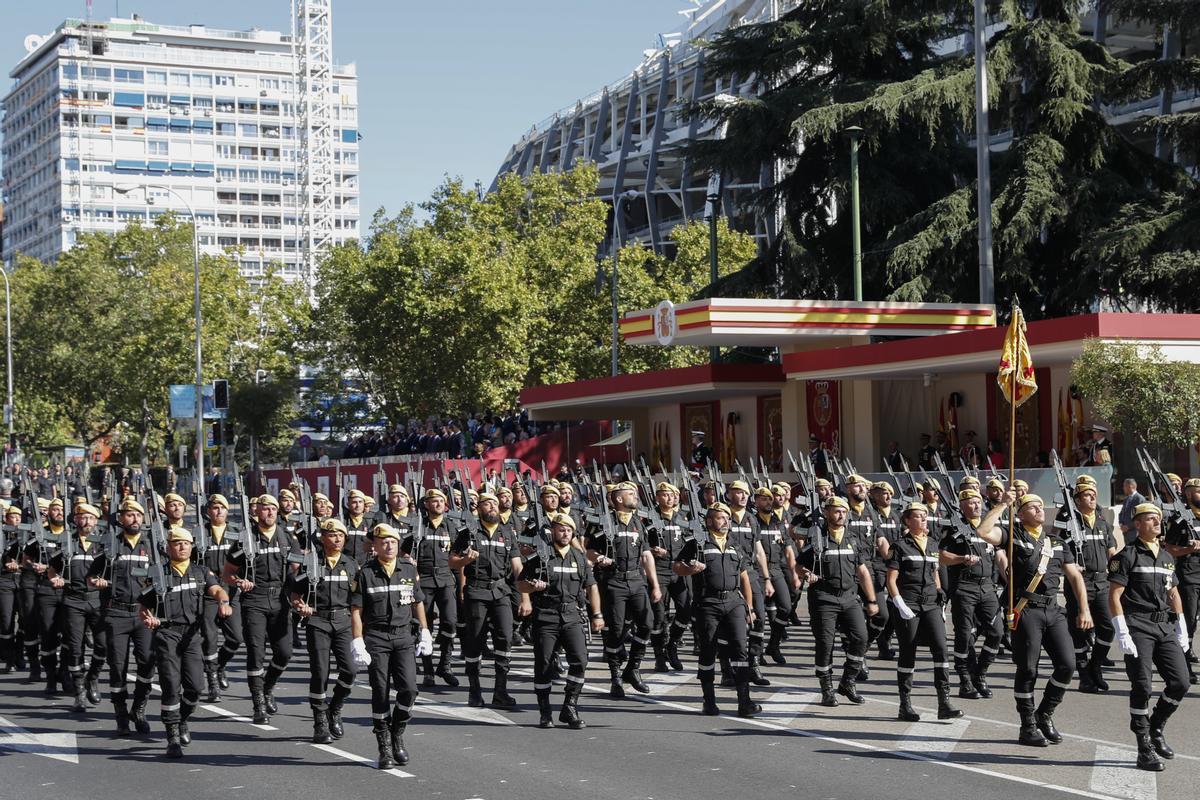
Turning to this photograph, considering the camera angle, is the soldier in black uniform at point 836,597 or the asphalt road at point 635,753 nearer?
the asphalt road at point 635,753

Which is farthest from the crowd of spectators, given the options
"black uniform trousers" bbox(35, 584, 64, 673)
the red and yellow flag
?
"black uniform trousers" bbox(35, 584, 64, 673)

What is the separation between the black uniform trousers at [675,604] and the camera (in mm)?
16094

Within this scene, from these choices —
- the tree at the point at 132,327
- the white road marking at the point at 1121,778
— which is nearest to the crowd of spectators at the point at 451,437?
the tree at the point at 132,327

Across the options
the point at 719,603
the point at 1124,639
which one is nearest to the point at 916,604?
the point at 719,603

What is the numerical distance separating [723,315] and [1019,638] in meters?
19.4

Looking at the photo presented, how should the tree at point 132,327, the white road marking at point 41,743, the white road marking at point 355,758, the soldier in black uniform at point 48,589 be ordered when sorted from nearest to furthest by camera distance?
the white road marking at point 355,758 < the white road marking at point 41,743 < the soldier in black uniform at point 48,589 < the tree at point 132,327

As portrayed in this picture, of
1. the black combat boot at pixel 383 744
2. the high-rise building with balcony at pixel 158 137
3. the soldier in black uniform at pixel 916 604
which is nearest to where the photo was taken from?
the black combat boot at pixel 383 744

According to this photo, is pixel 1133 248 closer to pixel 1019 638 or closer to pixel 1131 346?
pixel 1131 346

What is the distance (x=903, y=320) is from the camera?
3244cm

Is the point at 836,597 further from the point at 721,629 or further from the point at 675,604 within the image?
the point at 675,604

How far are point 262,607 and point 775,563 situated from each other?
555 cm

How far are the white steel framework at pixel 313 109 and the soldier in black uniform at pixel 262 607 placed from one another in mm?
103416

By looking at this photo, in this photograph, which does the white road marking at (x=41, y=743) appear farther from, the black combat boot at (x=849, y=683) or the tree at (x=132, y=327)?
the tree at (x=132, y=327)

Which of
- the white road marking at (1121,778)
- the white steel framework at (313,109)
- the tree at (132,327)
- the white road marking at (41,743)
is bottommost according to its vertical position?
the white road marking at (1121,778)
